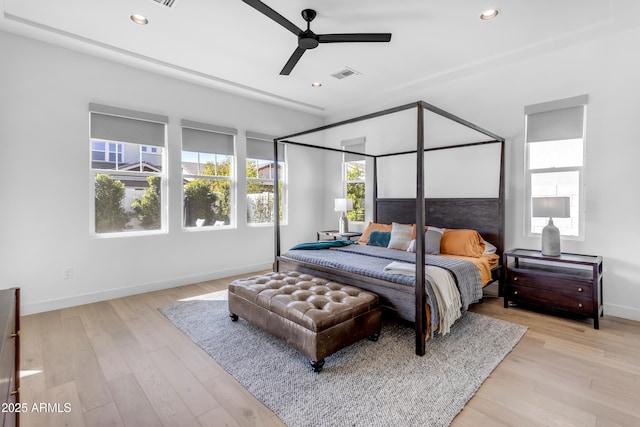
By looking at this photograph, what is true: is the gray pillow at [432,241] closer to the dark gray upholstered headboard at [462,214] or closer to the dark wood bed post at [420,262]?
the dark gray upholstered headboard at [462,214]

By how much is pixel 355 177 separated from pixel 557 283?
11.1 ft

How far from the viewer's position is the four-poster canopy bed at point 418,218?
2.40 m

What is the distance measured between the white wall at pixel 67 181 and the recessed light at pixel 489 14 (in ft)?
11.6

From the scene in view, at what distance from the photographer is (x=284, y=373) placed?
216 centimetres

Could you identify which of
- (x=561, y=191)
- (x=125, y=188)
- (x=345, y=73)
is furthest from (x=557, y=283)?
(x=125, y=188)

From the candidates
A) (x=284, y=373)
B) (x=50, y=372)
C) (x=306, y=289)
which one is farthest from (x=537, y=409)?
(x=50, y=372)

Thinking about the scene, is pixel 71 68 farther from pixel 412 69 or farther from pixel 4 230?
Result: pixel 412 69

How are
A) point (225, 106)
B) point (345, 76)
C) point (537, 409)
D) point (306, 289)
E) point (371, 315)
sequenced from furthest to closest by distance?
point (225, 106) → point (345, 76) → point (306, 289) → point (371, 315) → point (537, 409)

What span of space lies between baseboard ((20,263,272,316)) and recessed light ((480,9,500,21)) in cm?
431

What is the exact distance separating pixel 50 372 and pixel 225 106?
3750 millimetres

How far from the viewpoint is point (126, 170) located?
3875mm

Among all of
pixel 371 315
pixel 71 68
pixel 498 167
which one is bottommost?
pixel 371 315

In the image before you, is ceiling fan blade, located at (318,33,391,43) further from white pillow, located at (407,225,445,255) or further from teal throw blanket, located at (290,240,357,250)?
teal throw blanket, located at (290,240,357,250)

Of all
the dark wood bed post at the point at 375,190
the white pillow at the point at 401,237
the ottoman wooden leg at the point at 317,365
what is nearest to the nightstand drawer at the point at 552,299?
the white pillow at the point at 401,237
